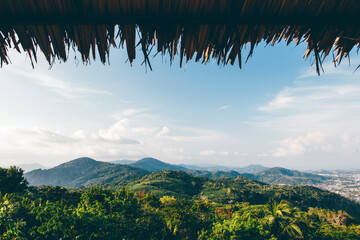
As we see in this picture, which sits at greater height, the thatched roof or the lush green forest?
the thatched roof

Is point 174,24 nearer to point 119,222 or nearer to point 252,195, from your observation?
point 119,222

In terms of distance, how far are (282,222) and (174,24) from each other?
103ft

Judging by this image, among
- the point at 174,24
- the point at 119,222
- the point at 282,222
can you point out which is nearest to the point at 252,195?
the point at 282,222

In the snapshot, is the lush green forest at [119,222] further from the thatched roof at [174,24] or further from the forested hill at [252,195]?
the forested hill at [252,195]

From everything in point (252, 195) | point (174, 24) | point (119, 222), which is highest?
point (174, 24)

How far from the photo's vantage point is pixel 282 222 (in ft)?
82.5

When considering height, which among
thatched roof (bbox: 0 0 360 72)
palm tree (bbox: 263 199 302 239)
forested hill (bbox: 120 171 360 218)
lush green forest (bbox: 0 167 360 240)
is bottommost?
forested hill (bbox: 120 171 360 218)

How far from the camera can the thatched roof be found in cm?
169

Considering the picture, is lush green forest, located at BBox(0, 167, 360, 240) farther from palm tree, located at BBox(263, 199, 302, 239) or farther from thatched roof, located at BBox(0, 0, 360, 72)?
thatched roof, located at BBox(0, 0, 360, 72)

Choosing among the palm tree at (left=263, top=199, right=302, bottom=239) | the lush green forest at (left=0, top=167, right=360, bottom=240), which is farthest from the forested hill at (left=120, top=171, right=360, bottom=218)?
Result: the lush green forest at (left=0, top=167, right=360, bottom=240)

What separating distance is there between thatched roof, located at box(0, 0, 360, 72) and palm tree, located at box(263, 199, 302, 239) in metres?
28.5

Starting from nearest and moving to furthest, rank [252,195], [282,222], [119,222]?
1. [119,222]
2. [282,222]
3. [252,195]

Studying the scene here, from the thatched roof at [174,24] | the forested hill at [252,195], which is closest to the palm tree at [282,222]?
the thatched roof at [174,24]

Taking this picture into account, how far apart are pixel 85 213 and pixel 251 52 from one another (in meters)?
13.3
